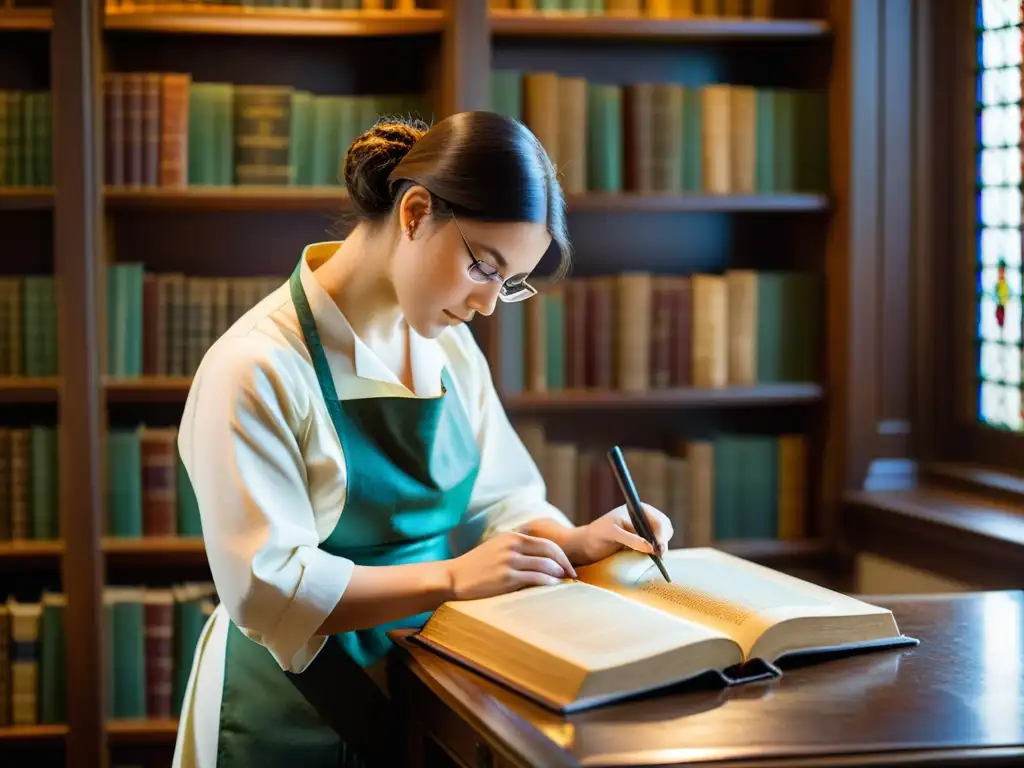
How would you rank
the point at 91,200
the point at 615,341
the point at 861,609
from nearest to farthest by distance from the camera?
the point at 861,609 < the point at 91,200 < the point at 615,341

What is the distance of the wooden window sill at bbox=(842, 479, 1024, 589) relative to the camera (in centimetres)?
270

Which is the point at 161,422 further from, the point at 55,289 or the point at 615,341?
the point at 615,341

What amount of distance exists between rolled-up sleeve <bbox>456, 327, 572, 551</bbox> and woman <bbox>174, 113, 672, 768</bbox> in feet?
0.08

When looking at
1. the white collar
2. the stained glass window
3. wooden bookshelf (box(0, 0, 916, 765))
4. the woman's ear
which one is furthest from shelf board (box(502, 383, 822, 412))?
the woman's ear

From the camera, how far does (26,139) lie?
301cm

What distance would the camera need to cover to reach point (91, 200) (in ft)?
9.75

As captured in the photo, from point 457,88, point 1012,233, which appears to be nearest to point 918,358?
point 1012,233

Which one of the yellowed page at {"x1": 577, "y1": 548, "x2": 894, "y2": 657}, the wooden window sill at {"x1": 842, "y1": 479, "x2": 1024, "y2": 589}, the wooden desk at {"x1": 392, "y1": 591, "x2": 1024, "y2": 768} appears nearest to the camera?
the wooden desk at {"x1": 392, "y1": 591, "x2": 1024, "y2": 768}

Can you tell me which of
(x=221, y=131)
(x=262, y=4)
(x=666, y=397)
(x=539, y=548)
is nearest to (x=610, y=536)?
(x=539, y=548)

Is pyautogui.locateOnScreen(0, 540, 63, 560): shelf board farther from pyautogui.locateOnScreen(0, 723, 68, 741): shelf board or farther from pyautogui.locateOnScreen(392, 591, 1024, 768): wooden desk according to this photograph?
pyautogui.locateOnScreen(392, 591, 1024, 768): wooden desk

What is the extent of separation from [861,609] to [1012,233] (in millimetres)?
1948

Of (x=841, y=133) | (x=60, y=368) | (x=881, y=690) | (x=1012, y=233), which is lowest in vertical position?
(x=881, y=690)

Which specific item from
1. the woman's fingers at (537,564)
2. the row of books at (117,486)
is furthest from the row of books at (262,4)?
the woman's fingers at (537,564)

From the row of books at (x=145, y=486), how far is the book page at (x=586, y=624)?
5.82ft
